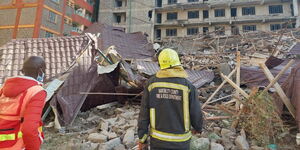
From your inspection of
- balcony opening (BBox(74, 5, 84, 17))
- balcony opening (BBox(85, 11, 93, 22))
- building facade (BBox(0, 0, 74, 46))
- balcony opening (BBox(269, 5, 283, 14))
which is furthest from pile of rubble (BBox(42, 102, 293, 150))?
balcony opening (BBox(269, 5, 283, 14))

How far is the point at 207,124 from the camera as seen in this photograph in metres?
4.20

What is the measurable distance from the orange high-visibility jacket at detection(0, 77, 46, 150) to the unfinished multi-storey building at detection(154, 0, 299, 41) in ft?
71.3

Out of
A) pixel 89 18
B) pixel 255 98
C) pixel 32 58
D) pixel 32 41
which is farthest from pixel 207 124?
pixel 89 18

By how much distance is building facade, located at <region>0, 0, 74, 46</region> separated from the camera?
60.2ft

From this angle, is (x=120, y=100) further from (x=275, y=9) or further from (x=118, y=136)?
(x=275, y=9)

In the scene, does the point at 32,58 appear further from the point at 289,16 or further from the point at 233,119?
the point at 289,16

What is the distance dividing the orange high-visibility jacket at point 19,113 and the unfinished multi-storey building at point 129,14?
1066 inches

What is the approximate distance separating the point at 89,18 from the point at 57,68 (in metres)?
26.7

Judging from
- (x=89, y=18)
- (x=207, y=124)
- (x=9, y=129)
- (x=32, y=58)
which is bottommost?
(x=207, y=124)

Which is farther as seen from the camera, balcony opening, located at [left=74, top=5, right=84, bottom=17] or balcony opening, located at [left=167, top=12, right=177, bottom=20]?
balcony opening, located at [left=167, top=12, right=177, bottom=20]

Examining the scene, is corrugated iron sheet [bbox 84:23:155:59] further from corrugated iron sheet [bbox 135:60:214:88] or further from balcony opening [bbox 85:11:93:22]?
balcony opening [bbox 85:11:93:22]

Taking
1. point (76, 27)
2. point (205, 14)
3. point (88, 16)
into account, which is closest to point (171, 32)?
point (205, 14)

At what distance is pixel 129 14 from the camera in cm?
2895

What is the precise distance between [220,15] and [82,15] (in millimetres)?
20727
